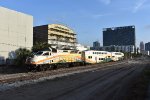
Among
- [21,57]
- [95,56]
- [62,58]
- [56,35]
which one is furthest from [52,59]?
[56,35]

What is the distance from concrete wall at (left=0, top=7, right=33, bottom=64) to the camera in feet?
244

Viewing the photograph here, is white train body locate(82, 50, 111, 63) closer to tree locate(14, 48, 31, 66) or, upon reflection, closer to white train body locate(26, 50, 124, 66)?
white train body locate(26, 50, 124, 66)

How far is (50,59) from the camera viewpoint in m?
45.7

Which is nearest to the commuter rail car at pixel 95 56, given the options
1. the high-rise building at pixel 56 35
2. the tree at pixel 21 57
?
the tree at pixel 21 57

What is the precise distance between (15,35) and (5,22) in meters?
4.99

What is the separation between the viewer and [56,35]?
6014 inches

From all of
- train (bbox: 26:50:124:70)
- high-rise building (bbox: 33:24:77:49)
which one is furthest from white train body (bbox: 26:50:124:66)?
high-rise building (bbox: 33:24:77:49)

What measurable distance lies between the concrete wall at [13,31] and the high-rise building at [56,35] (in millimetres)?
44277

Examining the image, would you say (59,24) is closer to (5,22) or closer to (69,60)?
(5,22)

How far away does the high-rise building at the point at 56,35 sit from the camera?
14075 cm

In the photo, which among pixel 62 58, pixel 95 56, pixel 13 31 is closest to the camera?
pixel 62 58

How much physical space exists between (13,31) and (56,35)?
2937 inches

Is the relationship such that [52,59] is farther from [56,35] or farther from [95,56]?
[56,35]

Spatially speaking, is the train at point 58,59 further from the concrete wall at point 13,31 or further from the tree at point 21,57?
the concrete wall at point 13,31
